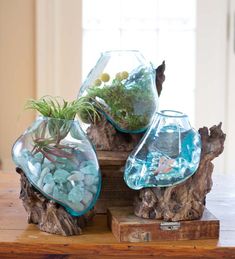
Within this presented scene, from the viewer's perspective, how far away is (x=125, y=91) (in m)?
1.27

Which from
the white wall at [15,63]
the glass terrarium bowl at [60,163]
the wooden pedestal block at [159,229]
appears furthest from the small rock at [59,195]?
the white wall at [15,63]

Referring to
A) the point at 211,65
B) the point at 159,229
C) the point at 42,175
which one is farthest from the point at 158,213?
the point at 211,65

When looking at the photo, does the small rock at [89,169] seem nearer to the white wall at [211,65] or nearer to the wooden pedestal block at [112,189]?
the wooden pedestal block at [112,189]

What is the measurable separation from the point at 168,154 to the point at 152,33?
1.48 m

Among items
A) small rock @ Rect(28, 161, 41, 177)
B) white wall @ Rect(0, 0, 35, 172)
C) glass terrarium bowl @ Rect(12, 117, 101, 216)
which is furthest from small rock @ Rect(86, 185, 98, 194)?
white wall @ Rect(0, 0, 35, 172)

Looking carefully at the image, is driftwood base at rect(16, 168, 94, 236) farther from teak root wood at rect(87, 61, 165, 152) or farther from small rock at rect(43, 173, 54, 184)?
teak root wood at rect(87, 61, 165, 152)

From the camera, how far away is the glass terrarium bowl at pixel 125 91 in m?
1.27

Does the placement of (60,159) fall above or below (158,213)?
above

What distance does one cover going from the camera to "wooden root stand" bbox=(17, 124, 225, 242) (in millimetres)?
1118

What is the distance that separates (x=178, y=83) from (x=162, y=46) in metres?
0.18

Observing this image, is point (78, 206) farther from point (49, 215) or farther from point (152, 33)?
point (152, 33)

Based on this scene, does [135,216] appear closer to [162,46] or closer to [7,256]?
[7,256]

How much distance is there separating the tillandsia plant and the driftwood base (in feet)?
0.06

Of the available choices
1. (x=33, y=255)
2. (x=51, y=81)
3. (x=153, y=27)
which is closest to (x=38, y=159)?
(x=33, y=255)
